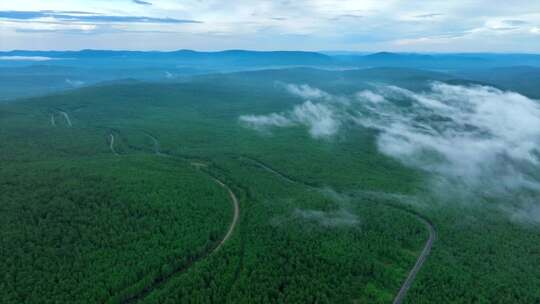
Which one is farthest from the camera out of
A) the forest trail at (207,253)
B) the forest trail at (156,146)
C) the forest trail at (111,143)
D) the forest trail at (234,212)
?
the forest trail at (156,146)

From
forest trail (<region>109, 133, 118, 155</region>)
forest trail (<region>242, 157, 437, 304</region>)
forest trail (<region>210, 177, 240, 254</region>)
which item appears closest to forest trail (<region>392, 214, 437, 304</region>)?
forest trail (<region>242, 157, 437, 304</region>)

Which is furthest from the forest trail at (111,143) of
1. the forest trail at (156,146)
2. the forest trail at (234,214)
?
the forest trail at (234,214)

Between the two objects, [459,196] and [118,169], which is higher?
[118,169]

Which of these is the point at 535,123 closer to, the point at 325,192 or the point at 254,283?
the point at 325,192

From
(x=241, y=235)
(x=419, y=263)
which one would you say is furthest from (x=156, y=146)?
(x=419, y=263)

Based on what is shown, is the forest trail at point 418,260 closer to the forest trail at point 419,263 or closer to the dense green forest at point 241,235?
the forest trail at point 419,263

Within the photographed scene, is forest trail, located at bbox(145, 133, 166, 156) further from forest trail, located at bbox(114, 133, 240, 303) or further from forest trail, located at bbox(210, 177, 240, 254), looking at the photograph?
forest trail, located at bbox(114, 133, 240, 303)

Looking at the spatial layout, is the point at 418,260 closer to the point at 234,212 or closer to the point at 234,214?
the point at 234,214

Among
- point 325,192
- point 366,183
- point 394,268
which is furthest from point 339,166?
point 394,268

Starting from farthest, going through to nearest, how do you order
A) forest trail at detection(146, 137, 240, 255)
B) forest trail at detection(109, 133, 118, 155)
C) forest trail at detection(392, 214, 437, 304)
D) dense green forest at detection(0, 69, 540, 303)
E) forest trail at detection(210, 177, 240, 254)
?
forest trail at detection(109, 133, 118, 155), forest trail at detection(210, 177, 240, 254), forest trail at detection(146, 137, 240, 255), forest trail at detection(392, 214, 437, 304), dense green forest at detection(0, 69, 540, 303)
